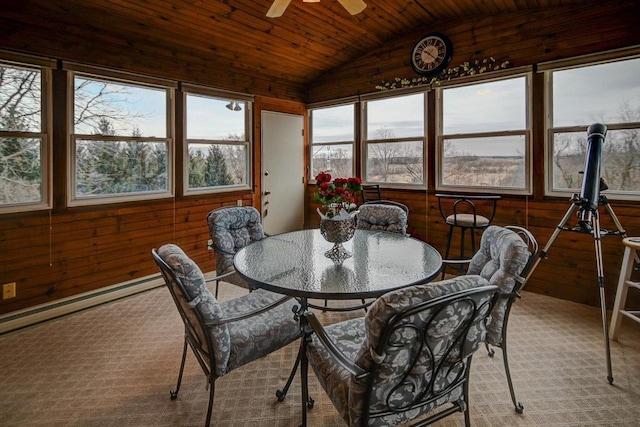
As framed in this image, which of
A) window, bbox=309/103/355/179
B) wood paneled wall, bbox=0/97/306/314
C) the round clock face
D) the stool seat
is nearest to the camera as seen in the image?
wood paneled wall, bbox=0/97/306/314

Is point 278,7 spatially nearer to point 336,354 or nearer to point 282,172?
point 336,354

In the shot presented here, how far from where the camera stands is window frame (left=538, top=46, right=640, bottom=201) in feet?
10.7

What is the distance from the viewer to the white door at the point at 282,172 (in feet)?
17.3

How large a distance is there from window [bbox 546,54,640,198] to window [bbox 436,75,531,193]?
0.27 metres

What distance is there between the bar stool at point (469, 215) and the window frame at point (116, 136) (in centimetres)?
306

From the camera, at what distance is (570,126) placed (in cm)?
358

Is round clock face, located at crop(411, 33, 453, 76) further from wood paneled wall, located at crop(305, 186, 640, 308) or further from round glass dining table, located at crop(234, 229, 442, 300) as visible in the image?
round glass dining table, located at crop(234, 229, 442, 300)

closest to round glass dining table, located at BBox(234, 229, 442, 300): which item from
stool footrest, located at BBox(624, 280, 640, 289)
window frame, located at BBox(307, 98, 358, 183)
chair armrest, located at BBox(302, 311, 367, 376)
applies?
chair armrest, located at BBox(302, 311, 367, 376)

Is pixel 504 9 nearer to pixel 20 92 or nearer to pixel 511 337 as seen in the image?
pixel 511 337

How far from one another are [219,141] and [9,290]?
2.62 m

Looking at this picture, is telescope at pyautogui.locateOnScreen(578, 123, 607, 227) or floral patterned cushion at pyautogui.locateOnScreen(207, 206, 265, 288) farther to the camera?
floral patterned cushion at pyautogui.locateOnScreen(207, 206, 265, 288)

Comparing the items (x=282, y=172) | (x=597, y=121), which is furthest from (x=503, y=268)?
(x=282, y=172)

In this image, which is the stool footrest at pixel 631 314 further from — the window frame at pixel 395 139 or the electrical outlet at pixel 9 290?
the electrical outlet at pixel 9 290

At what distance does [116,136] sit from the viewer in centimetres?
368
